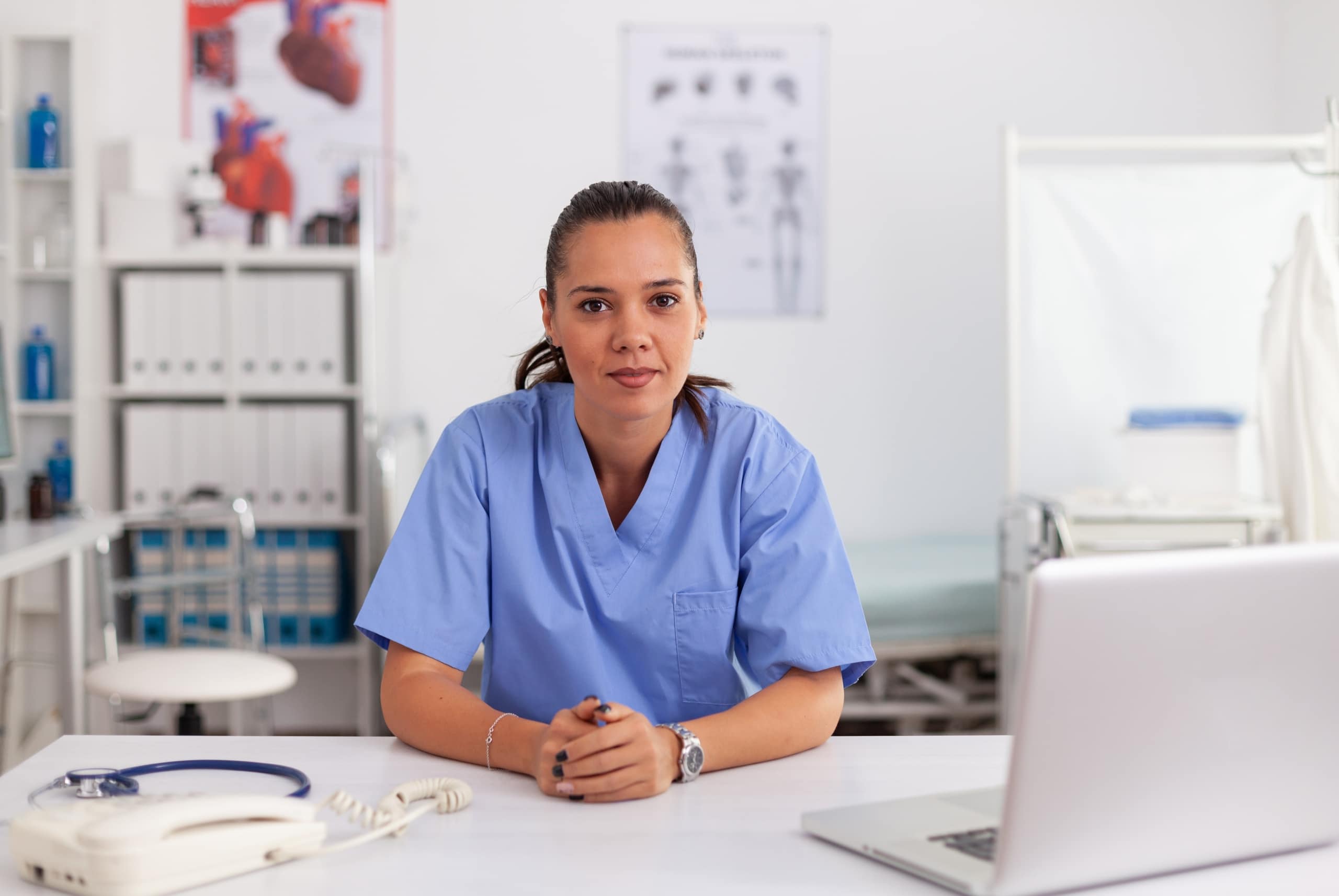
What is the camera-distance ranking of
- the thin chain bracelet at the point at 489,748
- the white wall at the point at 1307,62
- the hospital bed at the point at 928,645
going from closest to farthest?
the thin chain bracelet at the point at 489,748
the hospital bed at the point at 928,645
the white wall at the point at 1307,62

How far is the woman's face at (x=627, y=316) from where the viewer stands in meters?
1.27

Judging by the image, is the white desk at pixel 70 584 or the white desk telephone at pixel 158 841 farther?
the white desk at pixel 70 584

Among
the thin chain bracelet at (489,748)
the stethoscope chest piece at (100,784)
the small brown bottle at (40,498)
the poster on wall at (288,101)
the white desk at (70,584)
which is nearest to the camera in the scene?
the stethoscope chest piece at (100,784)

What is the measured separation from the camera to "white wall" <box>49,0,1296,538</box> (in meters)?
3.71

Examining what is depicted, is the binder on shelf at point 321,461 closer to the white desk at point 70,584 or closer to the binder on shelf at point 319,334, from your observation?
the binder on shelf at point 319,334

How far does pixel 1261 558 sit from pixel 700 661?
2.36 ft

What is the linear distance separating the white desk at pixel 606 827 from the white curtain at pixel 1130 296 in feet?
6.49

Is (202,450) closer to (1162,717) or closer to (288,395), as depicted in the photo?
(288,395)

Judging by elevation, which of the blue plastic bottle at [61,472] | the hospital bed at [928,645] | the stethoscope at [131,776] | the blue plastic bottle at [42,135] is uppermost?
the blue plastic bottle at [42,135]

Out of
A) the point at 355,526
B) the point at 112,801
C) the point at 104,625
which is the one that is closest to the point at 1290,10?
the point at 355,526

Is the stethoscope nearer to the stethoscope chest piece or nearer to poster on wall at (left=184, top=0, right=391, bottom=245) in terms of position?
the stethoscope chest piece

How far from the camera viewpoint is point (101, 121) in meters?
3.60

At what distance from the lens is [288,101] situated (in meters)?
3.70

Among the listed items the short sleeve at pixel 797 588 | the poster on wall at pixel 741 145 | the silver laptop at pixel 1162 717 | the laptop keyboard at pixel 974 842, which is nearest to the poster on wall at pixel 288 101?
the poster on wall at pixel 741 145
